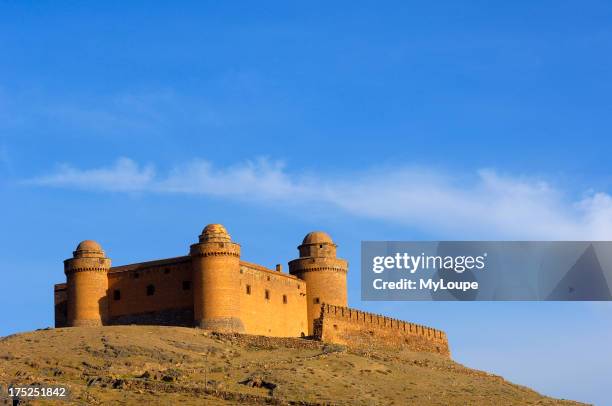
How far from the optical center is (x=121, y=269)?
281 ft

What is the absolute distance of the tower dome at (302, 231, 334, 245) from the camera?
90.1 m

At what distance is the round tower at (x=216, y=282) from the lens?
8069cm

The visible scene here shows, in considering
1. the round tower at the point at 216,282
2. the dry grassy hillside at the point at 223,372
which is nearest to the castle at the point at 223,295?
the round tower at the point at 216,282

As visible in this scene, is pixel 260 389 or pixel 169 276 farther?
pixel 169 276

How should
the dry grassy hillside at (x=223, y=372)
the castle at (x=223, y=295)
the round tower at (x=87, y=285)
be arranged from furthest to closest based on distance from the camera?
the round tower at (x=87, y=285), the castle at (x=223, y=295), the dry grassy hillside at (x=223, y=372)

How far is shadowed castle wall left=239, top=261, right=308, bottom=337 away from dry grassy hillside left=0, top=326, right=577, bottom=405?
4046mm

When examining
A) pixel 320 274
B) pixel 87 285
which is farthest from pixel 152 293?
pixel 320 274

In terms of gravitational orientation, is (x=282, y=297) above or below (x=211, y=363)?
above

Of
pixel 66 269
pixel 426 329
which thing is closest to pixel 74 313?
pixel 66 269

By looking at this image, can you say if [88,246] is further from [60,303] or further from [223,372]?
[223,372]

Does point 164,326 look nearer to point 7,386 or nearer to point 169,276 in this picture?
point 169,276

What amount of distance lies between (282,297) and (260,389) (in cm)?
1865

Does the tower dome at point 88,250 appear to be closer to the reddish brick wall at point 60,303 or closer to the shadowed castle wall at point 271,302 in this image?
the reddish brick wall at point 60,303

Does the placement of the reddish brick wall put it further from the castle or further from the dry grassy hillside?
the dry grassy hillside
